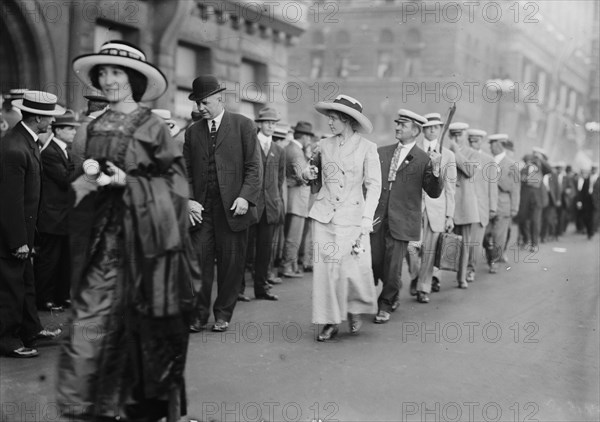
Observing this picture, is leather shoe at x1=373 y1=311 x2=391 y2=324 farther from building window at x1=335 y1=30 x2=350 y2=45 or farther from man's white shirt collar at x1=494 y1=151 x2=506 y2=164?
building window at x1=335 y1=30 x2=350 y2=45

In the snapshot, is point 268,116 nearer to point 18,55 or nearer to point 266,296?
point 266,296

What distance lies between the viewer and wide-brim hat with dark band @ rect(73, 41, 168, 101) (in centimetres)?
438

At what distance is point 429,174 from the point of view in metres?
8.38

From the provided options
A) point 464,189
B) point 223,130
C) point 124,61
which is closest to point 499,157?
point 464,189

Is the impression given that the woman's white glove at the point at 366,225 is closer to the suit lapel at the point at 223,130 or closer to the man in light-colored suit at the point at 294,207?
the suit lapel at the point at 223,130

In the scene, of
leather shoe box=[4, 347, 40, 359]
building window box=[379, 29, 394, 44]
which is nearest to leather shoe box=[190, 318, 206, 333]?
leather shoe box=[4, 347, 40, 359]

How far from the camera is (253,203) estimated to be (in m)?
7.25

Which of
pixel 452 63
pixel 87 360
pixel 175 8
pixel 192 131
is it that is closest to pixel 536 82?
pixel 452 63

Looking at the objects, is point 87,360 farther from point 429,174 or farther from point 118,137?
point 429,174

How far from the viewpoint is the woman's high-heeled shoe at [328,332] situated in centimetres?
716

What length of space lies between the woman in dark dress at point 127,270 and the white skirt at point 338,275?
2.84m

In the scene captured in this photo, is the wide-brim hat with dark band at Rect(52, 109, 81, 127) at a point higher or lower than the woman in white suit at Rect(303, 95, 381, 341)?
higher

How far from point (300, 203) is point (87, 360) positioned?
7.31m

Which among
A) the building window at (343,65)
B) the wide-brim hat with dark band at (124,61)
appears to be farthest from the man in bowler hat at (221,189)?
the building window at (343,65)
